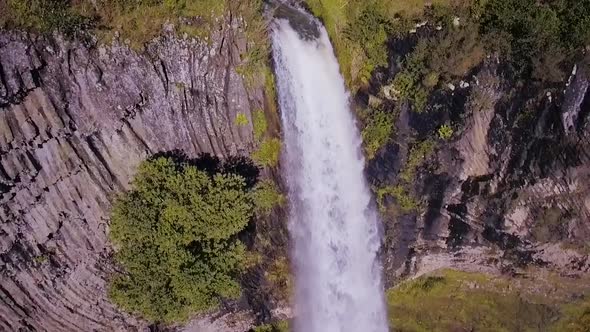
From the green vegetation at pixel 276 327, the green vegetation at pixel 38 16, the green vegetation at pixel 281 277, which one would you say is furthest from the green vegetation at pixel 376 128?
the green vegetation at pixel 38 16

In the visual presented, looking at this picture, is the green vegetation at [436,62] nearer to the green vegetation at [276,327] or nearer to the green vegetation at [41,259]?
the green vegetation at [276,327]

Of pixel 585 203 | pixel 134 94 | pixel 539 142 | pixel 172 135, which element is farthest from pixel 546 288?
pixel 134 94

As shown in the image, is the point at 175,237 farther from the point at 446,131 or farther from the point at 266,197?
the point at 446,131

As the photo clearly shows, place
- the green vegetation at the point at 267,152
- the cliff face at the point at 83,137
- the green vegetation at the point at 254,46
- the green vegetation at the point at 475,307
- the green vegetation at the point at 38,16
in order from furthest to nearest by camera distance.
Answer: the green vegetation at the point at 475,307 < the green vegetation at the point at 267,152 < the green vegetation at the point at 254,46 < the cliff face at the point at 83,137 < the green vegetation at the point at 38,16

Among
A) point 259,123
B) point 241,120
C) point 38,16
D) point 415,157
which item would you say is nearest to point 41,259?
point 38,16

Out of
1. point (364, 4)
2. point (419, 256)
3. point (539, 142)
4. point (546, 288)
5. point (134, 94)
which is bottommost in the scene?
point (546, 288)

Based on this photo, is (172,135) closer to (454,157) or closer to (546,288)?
(454,157)

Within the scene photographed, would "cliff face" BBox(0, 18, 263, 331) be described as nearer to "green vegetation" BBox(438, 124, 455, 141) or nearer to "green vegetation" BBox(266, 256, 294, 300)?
"green vegetation" BBox(266, 256, 294, 300)
